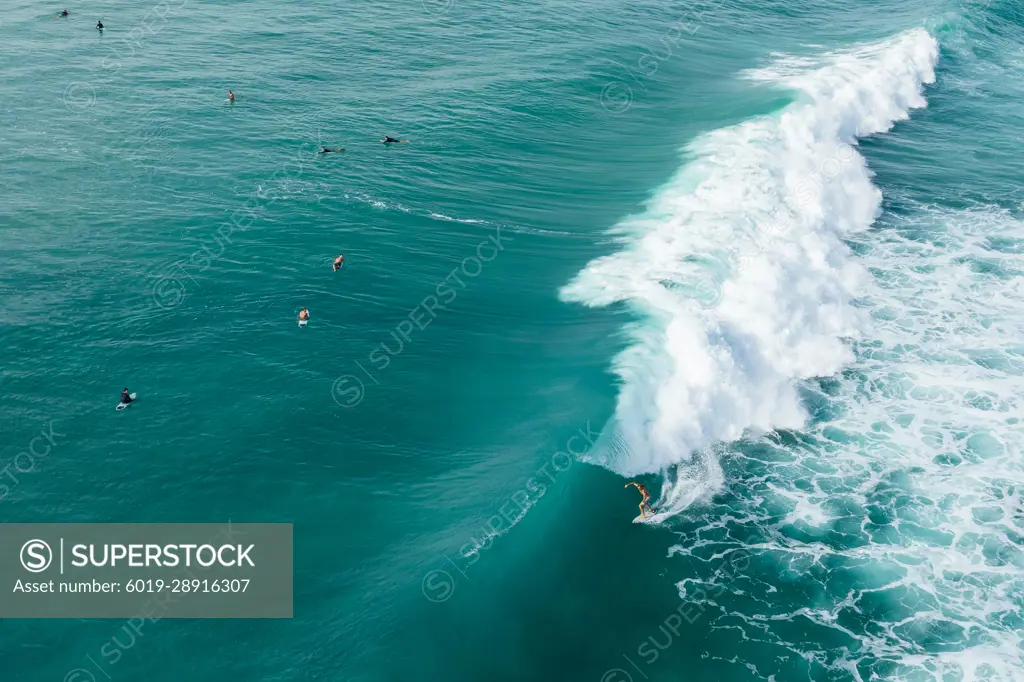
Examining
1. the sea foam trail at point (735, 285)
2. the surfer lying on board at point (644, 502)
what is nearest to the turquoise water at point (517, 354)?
the sea foam trail at point (735, 285)

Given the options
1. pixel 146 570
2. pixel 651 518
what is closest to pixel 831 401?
pixel 651 518

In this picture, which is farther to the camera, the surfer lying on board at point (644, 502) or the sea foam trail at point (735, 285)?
the sea foam trail at point (735, 285)

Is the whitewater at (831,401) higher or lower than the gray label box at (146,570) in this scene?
higher

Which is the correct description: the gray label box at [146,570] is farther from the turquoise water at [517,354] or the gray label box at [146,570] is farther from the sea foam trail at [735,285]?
the sea foam trail at [735,285]

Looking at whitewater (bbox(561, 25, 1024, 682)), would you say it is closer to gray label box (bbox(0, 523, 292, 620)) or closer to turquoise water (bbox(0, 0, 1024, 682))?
turquoise water (bbox(0, 0, 1024, 682))

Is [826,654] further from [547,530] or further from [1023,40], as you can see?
[1023,40]

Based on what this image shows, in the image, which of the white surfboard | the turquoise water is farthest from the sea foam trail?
the white surfboard

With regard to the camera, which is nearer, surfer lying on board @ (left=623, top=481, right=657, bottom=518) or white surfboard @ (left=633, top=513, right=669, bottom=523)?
white surfboard @ (left=633, top=513, right=669, bottom=523)
